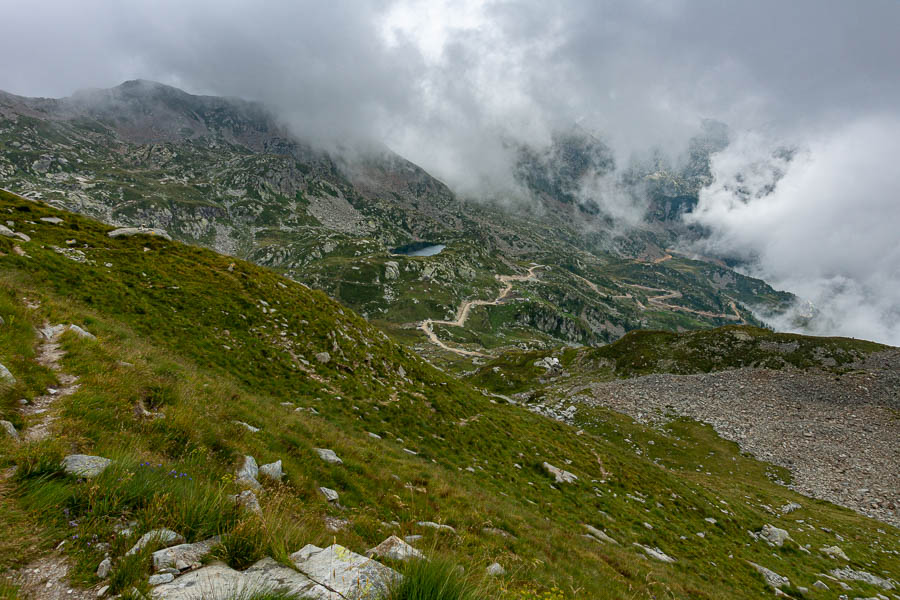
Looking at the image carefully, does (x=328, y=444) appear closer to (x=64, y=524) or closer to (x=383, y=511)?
(x=383, y=511)

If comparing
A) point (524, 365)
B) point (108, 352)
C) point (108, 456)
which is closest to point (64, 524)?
point (108, 456)

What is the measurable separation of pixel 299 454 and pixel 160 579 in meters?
7.41

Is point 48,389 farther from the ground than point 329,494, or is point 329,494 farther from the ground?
point 48,389

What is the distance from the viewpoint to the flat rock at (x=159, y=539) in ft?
11.9

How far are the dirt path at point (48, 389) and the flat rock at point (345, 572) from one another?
16.1 feet

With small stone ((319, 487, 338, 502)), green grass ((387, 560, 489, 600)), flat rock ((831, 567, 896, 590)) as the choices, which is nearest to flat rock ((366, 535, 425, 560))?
green grass ((387, 560, 489, 600))

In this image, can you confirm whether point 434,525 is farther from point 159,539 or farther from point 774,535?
point 774,535

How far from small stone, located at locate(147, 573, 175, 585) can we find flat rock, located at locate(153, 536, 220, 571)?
121mm

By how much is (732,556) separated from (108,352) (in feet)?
98.0

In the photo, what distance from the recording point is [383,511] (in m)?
9.25

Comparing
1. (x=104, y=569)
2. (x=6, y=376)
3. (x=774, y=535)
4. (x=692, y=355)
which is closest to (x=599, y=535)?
(x=774, y=535)

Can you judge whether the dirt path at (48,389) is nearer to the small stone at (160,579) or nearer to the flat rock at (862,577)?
the small stone at (160,579)

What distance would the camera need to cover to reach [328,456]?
1098 centimetres

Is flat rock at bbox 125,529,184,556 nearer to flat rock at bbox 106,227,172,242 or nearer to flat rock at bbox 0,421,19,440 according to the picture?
flat rock at bbox 0,421,19,440
